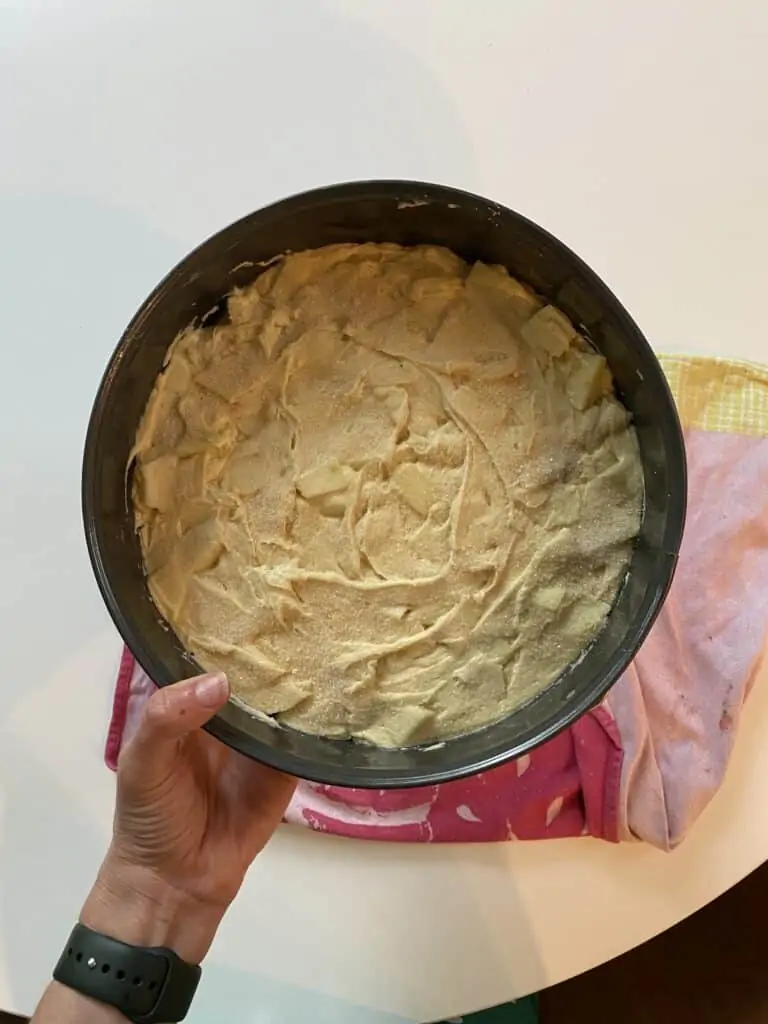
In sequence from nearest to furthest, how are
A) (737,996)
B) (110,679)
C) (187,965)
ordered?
(187,965)
(110,679)
(737,996)

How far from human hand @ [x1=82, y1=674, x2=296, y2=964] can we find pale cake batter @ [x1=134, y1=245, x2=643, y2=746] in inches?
2.8

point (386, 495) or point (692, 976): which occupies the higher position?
point (386, 495)

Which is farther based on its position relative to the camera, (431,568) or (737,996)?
(737,996)

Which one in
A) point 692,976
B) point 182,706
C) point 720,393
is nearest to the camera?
point 182,706

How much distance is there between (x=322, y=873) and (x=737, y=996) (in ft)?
2.90

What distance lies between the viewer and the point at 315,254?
85 cm

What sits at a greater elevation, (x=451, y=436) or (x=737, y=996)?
(x=451, y=436)

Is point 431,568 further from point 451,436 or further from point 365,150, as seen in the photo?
point 365,150

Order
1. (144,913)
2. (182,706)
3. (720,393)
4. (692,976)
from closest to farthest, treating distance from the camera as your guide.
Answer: (182,706) → (144,913) → (720,393) → (692,976)

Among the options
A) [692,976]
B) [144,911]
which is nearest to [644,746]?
[144,911]

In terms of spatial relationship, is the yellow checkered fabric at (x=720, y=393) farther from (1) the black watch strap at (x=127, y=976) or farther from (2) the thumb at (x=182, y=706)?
(1) the black watch strap at (x=127, y=976)

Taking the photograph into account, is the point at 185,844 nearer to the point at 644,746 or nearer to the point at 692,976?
the point at 644,746

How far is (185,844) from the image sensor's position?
80cm

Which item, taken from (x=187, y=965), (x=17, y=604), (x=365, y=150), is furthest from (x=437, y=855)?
(x=365, y=150)
